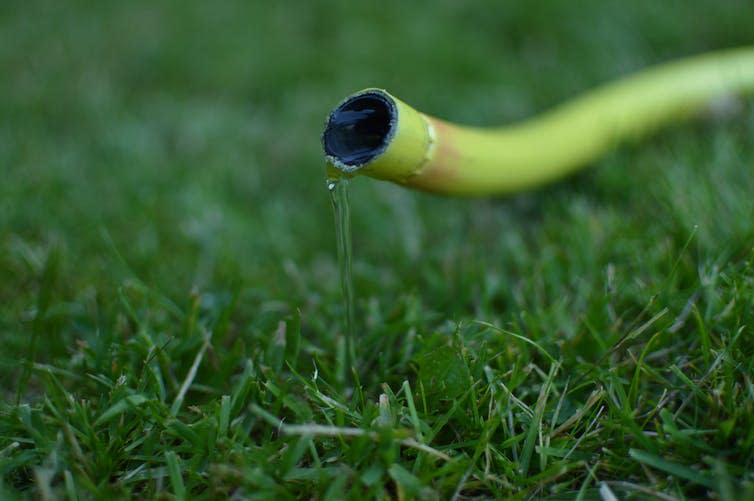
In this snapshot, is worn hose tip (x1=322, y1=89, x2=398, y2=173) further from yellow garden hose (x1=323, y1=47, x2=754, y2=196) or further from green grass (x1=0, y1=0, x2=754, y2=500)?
green grass (x1=0, y1=0, x2=754, y2=500)

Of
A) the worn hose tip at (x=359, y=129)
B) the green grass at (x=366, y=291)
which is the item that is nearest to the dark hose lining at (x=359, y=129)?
the worn hose tip at (x=359, y=129)

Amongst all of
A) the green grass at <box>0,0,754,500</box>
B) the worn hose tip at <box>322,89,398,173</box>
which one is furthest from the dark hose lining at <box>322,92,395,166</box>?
the green grass at <box>0,0,754,500</box>

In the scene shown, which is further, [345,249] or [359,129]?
[345,249]

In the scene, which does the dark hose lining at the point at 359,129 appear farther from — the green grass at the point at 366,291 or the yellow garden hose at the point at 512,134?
the green grass at the point at 366,291

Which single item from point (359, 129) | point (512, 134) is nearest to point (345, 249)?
point (359, 129)

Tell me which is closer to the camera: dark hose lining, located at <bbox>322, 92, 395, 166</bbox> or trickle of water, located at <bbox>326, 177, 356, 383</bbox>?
dark hose lining, located at <bbox>322, 92, 395, 166</bbox>

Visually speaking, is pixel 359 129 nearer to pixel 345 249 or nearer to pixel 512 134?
pixel 345 249

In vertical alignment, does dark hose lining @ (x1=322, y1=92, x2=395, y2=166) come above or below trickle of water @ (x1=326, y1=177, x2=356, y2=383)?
above
